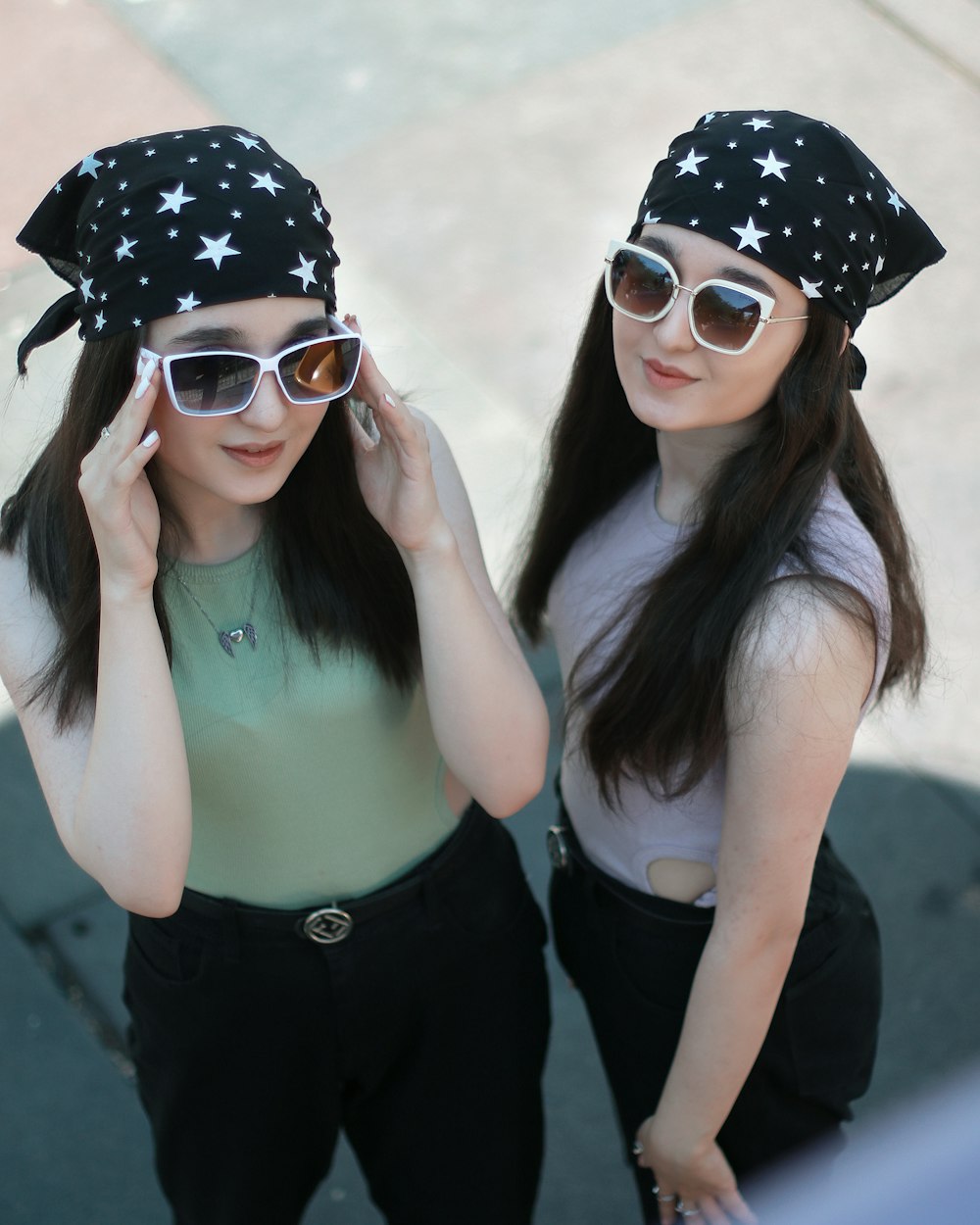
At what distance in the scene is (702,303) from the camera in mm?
2145

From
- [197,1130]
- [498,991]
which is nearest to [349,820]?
[498,991]

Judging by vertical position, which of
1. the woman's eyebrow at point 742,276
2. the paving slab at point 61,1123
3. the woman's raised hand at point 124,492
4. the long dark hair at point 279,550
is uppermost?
the woman's eyebrow at point 742,276

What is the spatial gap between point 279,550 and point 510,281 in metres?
3.53

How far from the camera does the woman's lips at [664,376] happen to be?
2209 mm

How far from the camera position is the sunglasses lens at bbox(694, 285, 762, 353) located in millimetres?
2119

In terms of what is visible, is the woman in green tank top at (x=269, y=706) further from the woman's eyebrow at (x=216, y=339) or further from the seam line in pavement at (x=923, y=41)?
the seam line in pavement at (x=923, y=41)

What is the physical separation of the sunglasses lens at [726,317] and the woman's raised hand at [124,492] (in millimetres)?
828

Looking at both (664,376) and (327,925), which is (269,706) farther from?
(664,376)

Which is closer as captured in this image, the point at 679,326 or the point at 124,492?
the point at 124,492

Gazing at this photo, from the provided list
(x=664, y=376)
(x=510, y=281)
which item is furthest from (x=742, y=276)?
(x=510, y=281)

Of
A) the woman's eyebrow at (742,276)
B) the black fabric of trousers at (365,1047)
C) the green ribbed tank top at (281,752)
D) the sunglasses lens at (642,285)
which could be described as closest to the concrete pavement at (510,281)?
the black fabric of trousers at (365,1047)

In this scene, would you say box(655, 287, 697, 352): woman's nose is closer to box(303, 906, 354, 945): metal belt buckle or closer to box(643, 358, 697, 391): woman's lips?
box(643, 358, 697, 391): woman's lips

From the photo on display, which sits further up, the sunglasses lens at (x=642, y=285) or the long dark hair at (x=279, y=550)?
the sunglasses lens at (x=642, y=285)

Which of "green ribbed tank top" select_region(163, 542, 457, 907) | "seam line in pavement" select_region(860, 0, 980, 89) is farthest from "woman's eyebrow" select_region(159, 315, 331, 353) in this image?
"seam line in pavement" select_region(860, 0, 980, 89)
